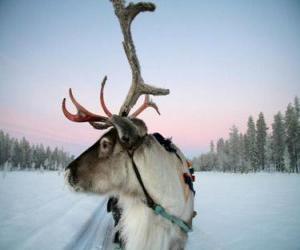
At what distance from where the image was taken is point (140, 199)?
2.50 metres

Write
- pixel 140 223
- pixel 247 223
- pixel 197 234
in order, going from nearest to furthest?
pixel 140 223 → pixel 197 234 → pixel 247 223

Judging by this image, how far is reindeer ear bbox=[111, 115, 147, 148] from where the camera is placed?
2398 mm

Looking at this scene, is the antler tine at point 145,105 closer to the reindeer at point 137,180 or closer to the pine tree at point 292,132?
the reindeer at point 137,180

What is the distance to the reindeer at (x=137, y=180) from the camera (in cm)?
240

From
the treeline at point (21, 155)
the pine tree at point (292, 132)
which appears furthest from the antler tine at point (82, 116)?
the treeline at point (21, 155)

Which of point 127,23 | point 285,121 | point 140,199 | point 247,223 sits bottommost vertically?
point 247,223

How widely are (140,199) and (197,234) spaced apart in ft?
14.7

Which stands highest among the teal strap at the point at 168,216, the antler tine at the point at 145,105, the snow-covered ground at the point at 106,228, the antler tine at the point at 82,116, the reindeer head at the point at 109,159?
the antler tine at the point at 145,105

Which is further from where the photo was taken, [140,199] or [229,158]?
[229,158]

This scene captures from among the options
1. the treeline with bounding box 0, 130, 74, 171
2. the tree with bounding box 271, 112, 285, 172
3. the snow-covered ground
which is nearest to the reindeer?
the snow-covered ground

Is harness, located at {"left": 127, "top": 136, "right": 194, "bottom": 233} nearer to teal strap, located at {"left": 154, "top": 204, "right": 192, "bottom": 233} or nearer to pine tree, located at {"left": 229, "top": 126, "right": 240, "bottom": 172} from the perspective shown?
teal strap, located at {"left": 154, "top": 204, "right": 192, "bottom": 233}

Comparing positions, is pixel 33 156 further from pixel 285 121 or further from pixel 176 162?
pixel 176 162

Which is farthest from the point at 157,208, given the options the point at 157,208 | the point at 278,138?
the point at 278,138

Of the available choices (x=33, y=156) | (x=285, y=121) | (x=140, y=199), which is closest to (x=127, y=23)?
(x=140, y=199)
